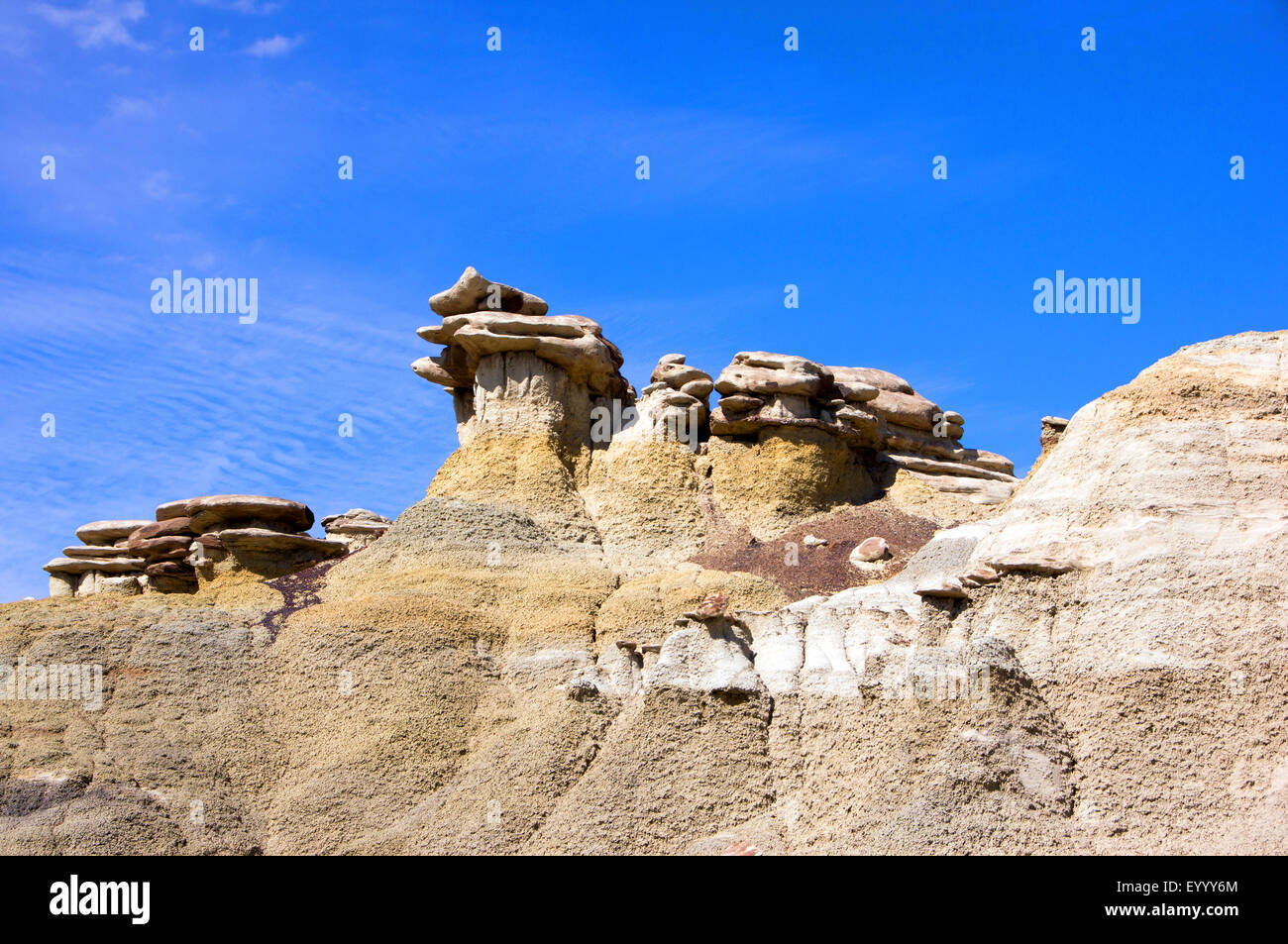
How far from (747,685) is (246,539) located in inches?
681

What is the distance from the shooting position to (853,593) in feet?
74.4

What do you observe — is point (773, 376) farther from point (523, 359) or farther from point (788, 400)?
point (523, 359)

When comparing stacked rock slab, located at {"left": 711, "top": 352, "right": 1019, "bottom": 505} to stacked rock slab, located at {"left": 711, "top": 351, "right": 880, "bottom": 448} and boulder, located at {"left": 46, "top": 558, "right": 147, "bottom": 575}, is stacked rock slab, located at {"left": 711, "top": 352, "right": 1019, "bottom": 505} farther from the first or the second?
boulder, located at {"left": 46, "top": 558, "right": 147, "bottom": 575}

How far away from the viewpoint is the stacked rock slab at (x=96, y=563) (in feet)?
124

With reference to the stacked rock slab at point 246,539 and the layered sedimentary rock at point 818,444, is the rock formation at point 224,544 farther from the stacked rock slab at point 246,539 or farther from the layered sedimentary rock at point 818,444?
the layered sedimentary rock at point 818,444

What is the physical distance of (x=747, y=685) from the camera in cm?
2084

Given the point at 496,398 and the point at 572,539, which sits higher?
the point at 496,398

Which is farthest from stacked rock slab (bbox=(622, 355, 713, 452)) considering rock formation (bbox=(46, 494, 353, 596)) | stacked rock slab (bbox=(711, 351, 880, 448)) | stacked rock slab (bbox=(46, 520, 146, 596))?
stacked rock slab (bbox=(46, 520, 146, 596))

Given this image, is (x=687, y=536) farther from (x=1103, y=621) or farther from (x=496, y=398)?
(x=1103, y=621)

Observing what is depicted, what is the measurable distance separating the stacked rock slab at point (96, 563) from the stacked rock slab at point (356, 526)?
17.2 feet

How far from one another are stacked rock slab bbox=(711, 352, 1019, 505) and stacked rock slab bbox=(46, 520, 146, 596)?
642 inches

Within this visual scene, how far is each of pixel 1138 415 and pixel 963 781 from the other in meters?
7.63

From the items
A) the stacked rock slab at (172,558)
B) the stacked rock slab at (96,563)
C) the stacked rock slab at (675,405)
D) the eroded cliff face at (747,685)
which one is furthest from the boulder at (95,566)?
the stacked rock slab at (675,405)
